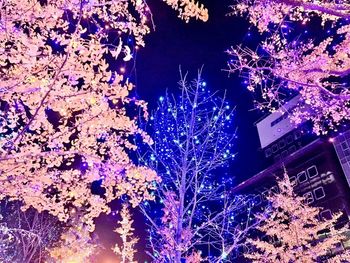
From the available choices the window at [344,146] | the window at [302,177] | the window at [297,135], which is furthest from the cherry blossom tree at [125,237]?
the window at [344,146]

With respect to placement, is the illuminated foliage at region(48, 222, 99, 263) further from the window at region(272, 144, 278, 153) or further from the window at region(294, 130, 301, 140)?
the window at region(294, 130, 301, 140)

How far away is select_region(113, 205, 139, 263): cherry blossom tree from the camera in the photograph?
2783 centimetres

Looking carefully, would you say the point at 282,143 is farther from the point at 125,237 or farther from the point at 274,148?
the point at 125,237

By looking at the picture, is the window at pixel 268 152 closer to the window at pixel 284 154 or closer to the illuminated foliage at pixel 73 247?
the window at pixel 284 154

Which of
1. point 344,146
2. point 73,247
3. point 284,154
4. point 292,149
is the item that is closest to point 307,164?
point 292,149

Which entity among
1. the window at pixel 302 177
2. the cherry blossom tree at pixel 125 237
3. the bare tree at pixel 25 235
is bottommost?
the bare tree at pixel 25 235

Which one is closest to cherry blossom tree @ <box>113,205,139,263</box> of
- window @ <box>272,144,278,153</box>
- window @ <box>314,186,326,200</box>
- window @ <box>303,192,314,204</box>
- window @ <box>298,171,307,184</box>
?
window @ <box>303,192,314,204</box>

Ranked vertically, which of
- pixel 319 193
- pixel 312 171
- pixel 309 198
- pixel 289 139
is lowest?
pixel 309 198

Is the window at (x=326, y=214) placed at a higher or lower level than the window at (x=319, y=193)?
lower

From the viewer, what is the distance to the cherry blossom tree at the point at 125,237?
27.8m

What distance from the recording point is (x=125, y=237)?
2819 cm

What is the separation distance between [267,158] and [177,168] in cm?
2961

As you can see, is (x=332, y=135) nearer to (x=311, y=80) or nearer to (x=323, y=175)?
(x=323, y=175)

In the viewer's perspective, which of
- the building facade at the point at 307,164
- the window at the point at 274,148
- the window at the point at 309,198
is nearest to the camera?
the building facade at the point at 307,164
